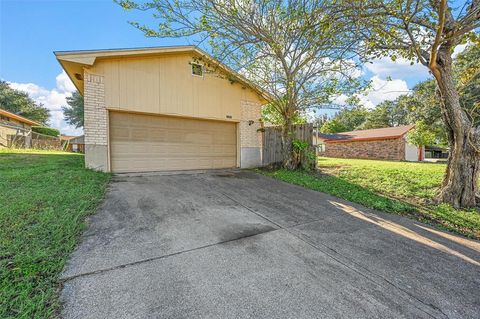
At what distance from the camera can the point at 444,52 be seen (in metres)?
4.29

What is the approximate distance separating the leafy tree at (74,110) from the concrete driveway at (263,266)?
35212 millimetres

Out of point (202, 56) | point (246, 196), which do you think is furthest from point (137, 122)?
point (246, 196)

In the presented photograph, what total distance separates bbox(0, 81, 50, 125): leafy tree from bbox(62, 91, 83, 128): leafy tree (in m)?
3.33

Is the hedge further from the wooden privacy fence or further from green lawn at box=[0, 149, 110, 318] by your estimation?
the wooden privacy fence

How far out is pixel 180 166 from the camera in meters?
7.97

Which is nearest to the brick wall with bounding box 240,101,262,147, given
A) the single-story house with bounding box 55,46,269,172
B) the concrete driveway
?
the single-story house with bounding box 55,46,269,172

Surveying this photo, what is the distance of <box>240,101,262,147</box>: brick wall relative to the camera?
9.20m

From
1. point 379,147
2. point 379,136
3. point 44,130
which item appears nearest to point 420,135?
point 379,136

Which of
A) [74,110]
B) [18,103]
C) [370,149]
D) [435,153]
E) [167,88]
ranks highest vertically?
[18,103]

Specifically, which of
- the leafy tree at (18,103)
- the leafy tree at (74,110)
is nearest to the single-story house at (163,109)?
the leafy tree at (74,110)

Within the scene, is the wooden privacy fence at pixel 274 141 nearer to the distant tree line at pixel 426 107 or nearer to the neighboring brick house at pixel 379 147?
the distant tree line at pixel 426 107

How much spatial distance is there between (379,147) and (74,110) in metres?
40.0

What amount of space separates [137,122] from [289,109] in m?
5.51

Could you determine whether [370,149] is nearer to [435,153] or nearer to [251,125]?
[251,125]
